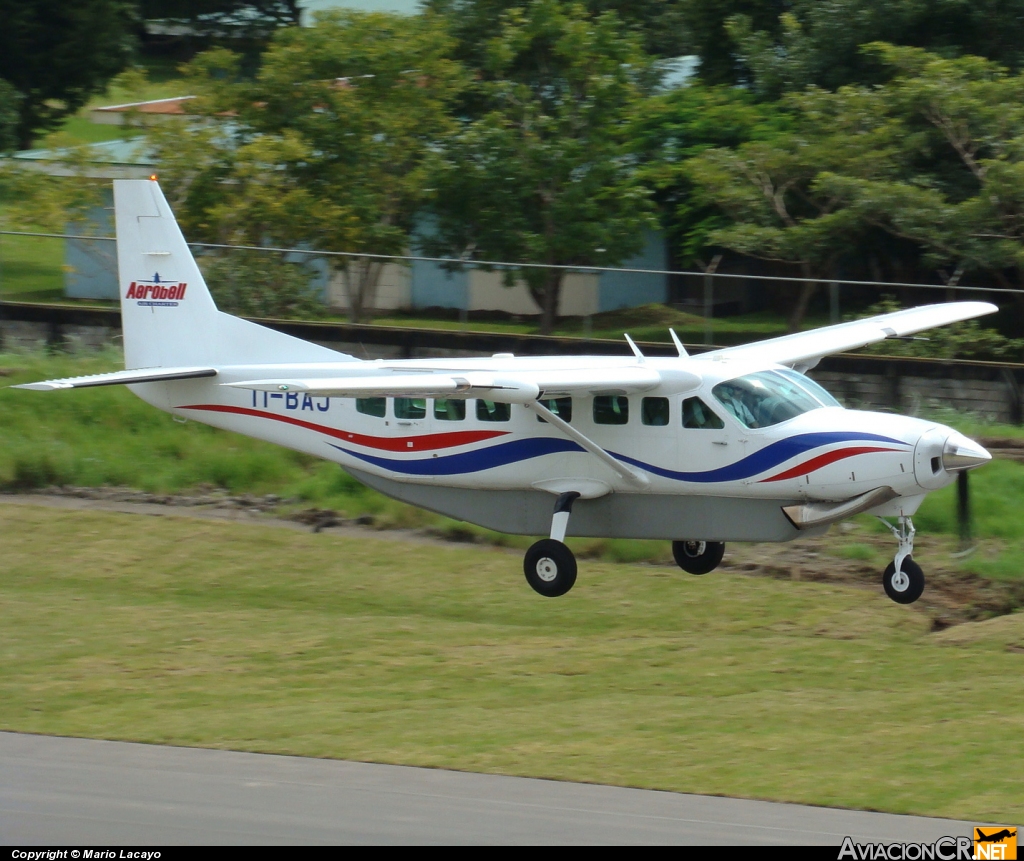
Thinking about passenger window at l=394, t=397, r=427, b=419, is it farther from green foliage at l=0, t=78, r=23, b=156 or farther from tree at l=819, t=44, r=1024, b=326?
green foliage at l=0, t=78, r=23, b=156

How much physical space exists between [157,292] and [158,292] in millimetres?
23

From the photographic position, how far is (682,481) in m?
16.0

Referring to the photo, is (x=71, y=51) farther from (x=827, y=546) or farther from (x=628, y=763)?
(x=628, y=763)

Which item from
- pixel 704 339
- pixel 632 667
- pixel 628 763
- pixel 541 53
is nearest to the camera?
pixel 628 763

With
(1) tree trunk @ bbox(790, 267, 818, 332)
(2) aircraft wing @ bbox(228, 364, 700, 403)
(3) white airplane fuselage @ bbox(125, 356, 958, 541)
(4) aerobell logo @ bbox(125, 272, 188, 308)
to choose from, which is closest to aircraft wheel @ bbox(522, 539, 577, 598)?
(3) white airplane fuselage @ bbox(125, 356, 958, 541)

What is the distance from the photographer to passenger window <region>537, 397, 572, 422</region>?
16219 mm

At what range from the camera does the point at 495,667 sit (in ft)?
52.1

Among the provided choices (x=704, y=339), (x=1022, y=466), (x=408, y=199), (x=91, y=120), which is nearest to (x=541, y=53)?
(x=408, y=199)

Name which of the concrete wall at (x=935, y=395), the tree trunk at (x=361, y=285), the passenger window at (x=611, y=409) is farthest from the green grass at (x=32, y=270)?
the passenger window at (x=611, y=409)

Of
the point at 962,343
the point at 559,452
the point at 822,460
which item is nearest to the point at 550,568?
the point at 559,452

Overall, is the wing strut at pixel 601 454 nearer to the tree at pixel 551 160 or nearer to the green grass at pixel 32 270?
Answer: the green grass at pixel 32 270

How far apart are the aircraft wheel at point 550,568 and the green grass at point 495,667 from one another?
→ 0.74 m

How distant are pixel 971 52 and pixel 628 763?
84.2 ft

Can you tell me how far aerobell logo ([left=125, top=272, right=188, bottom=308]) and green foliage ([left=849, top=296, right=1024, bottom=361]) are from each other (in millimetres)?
11210
